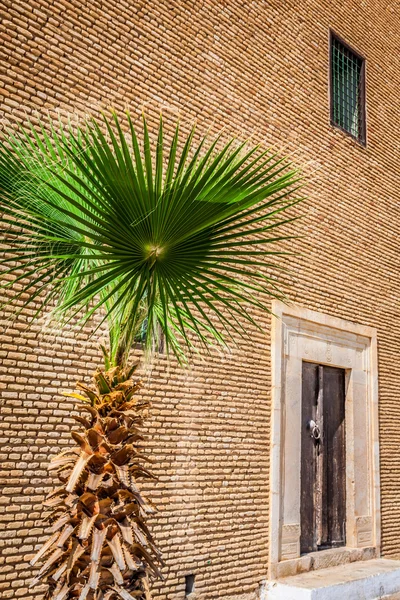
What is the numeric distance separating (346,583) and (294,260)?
3965 mm

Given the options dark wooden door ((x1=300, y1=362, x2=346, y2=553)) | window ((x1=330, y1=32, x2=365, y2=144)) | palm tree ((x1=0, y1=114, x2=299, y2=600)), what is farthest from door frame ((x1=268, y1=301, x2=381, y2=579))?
palm tree ((x1=0, y1=114, x2=299, y2=600))

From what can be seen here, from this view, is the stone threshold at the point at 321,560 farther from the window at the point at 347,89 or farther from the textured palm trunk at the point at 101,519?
the window at the point at 347,89

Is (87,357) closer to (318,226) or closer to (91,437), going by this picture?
(91,437)

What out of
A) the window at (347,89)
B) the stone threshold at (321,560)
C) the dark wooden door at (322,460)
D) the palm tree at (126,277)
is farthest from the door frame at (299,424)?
the palm tree at (126,277)

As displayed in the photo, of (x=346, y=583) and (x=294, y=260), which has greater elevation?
(x=294, y=260)

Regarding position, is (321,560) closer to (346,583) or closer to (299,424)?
(346,583)

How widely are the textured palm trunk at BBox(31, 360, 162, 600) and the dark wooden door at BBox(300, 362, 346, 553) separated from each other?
569cm

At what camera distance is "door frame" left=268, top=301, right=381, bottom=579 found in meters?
8.23

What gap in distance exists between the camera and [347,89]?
10.8m

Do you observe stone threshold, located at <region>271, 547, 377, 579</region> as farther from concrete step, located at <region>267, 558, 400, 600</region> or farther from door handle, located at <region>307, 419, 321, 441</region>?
door handle, located at <region>307, 419, 321, 441</region>

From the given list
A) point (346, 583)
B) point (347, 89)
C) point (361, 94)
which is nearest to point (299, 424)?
point (346, 583)

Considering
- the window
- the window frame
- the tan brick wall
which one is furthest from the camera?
the window

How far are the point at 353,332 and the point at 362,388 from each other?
35.0 inches

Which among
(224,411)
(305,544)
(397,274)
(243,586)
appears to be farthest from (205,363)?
(397,274)
